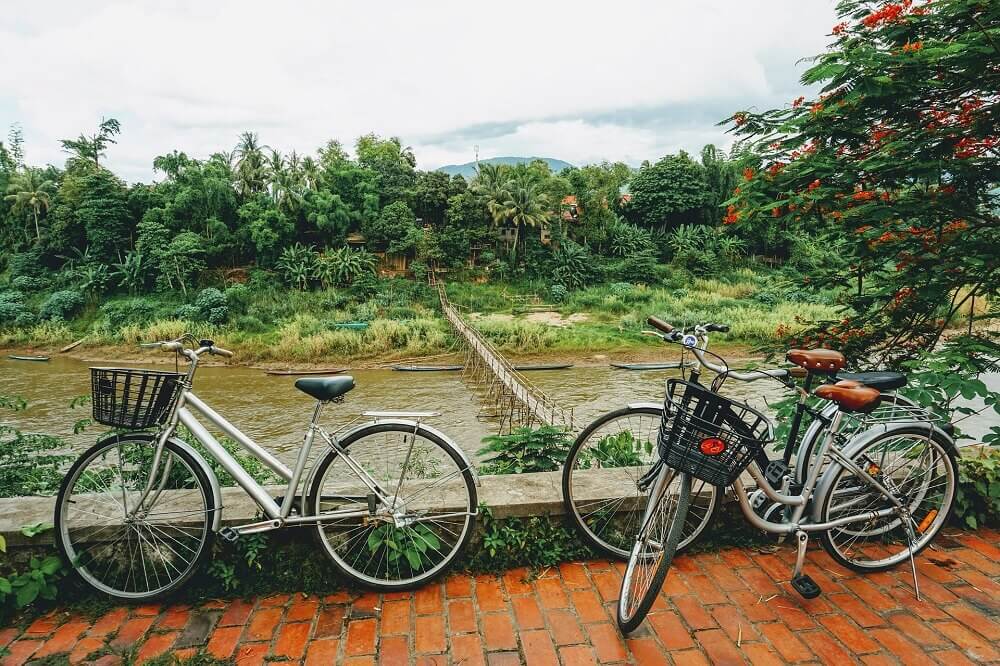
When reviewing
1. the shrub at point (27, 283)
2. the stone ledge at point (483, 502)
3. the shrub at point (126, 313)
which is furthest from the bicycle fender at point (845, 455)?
the shrub at point (27, 283)

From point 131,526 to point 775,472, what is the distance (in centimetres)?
238

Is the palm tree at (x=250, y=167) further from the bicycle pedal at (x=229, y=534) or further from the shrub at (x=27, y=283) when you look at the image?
the bicycle pedal at (x=229, y=534)

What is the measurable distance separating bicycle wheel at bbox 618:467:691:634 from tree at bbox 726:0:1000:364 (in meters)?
1.82

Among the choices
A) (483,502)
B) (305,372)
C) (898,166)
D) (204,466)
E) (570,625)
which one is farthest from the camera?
(305,372)

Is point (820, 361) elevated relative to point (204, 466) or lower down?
elevated

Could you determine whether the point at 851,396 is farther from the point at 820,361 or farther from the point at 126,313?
the point at 126,313

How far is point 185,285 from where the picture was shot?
2223 centimetres

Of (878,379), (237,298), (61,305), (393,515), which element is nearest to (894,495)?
(878,379)

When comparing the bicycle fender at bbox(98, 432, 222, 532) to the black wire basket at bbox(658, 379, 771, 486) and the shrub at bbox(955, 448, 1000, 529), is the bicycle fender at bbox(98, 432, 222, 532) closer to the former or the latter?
the black wire basket at bbox(658, 379, 771, 486)

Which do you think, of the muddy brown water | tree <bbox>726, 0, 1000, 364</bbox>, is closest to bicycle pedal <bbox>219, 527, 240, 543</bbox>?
tree <bbox>726, 0, 1000, 364</bbox>

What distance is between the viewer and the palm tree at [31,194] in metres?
25.0

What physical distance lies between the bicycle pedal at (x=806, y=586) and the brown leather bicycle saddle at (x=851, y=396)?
2.03 ft

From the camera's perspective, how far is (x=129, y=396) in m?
1.85

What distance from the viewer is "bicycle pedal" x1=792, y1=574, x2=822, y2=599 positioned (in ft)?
6.25
